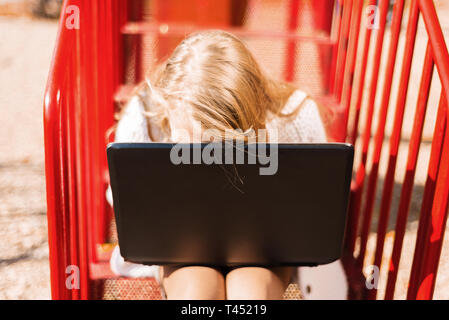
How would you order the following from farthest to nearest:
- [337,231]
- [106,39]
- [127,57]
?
[127,57]
[106,39]
[337,231]

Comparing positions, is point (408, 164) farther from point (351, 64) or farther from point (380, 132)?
point (351, 64)

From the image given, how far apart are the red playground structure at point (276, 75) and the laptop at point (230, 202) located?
0.21m

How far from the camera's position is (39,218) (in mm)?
2730

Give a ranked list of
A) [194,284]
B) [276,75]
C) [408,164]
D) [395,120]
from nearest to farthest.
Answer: [194,284], [408,164], [395,120], [276,75]

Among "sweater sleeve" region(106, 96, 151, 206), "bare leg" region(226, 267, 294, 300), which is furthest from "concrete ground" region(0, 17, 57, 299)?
"bare leg" region(226, 267, 294, 300)

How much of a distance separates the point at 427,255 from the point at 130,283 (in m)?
1.00

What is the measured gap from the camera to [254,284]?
1386 mm

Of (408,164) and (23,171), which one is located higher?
(408,164)

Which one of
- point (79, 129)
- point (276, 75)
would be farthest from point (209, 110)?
point (276, 75)

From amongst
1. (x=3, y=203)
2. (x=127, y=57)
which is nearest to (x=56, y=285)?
(x=127, y=57)

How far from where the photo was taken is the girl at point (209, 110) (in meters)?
1.39

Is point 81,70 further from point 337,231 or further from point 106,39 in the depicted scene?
point 337,231

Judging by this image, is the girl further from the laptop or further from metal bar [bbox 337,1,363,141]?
metal bar [bbox 337,1,363,141]

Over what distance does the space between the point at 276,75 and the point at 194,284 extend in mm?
1251
